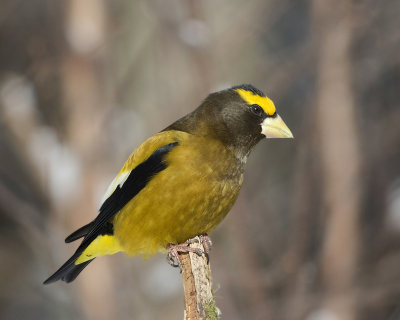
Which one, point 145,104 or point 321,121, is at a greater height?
point 145,104

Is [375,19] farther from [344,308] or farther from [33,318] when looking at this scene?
[33,318]

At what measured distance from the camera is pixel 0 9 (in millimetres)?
8508

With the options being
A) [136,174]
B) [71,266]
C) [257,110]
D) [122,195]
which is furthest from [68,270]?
[257,110]

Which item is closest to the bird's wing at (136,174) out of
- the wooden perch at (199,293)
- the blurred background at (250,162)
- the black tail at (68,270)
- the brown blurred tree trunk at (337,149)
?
the black tail at (68,270)

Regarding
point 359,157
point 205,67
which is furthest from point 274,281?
point 205,67

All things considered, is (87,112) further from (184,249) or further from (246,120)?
(184,249)

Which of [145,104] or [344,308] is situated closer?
[344,308]

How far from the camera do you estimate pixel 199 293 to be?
11.3 feet

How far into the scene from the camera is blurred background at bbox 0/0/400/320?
24.0ft

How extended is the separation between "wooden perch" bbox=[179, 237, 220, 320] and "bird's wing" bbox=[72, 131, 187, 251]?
0.66 metres

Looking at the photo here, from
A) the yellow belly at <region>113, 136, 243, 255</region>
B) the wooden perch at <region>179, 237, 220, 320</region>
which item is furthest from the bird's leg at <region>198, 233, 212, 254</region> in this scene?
the wooden perch at <region>179, 237, 220, 320</region>

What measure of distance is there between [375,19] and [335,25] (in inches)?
21.4

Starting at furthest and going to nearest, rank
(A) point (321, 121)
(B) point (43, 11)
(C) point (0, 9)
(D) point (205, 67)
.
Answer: (B) point (43, 11), (C) point (0, 9), (A) point (321, 121), (D) point (205, 67)

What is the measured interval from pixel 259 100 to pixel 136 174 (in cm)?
93
